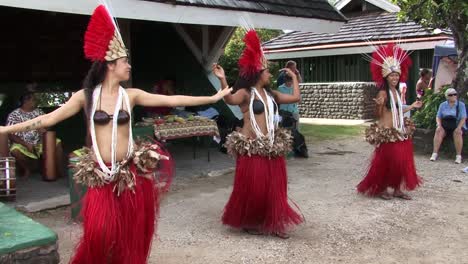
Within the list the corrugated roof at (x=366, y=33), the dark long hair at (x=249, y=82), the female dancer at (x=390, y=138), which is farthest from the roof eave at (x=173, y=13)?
the corrugated roof at (x=366, y=33)

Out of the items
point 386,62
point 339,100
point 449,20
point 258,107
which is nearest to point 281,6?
point 386,62

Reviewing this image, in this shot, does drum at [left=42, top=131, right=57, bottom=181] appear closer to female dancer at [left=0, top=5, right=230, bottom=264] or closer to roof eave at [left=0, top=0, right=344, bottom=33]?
roof eave at [left=0, top=0, right=344, bottom=33]

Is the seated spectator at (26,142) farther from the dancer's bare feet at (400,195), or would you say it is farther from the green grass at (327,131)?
the green grass at (327,131)

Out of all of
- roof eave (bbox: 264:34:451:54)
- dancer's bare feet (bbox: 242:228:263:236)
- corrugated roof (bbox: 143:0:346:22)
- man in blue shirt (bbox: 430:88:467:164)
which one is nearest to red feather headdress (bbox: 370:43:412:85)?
corrugated roof (bbox: 143:0:346:22)

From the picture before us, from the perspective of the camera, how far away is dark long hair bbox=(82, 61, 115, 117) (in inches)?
134

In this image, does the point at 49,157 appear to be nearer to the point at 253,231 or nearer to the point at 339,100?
the point at 253,231

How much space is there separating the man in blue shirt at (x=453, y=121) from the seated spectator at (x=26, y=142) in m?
6.48

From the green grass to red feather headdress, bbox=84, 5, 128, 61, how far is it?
29.0ft

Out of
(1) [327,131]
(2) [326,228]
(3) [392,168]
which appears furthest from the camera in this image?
(1) [327,131]

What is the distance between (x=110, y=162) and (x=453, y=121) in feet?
23.8

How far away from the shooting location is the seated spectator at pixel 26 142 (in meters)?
7.10

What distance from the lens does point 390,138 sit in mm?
6004

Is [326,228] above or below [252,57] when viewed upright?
below

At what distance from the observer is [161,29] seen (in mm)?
11297
